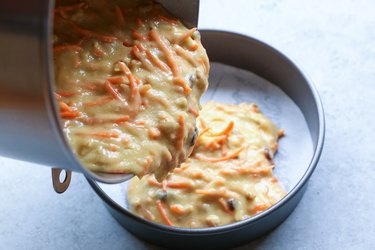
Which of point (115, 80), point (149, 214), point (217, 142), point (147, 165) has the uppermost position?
point (115, 80)

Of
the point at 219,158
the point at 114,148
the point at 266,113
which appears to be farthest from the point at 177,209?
the point at 266,113

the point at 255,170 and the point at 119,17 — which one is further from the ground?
the point at 119,17

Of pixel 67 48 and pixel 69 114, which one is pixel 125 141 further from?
pixel 67 48

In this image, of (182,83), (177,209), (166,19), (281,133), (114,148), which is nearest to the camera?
(114,148)

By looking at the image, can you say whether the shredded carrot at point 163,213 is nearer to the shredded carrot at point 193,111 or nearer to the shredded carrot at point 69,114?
the shredded carrot at point 193,111

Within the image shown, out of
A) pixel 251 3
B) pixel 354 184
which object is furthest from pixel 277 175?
pixel 251 3

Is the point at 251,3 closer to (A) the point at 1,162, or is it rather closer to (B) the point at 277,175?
(B) the point at 277,175

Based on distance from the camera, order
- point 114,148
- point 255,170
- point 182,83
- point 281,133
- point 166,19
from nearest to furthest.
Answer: point 114,148
point 182,83
point 166,19
point 255,170
point 281,133
